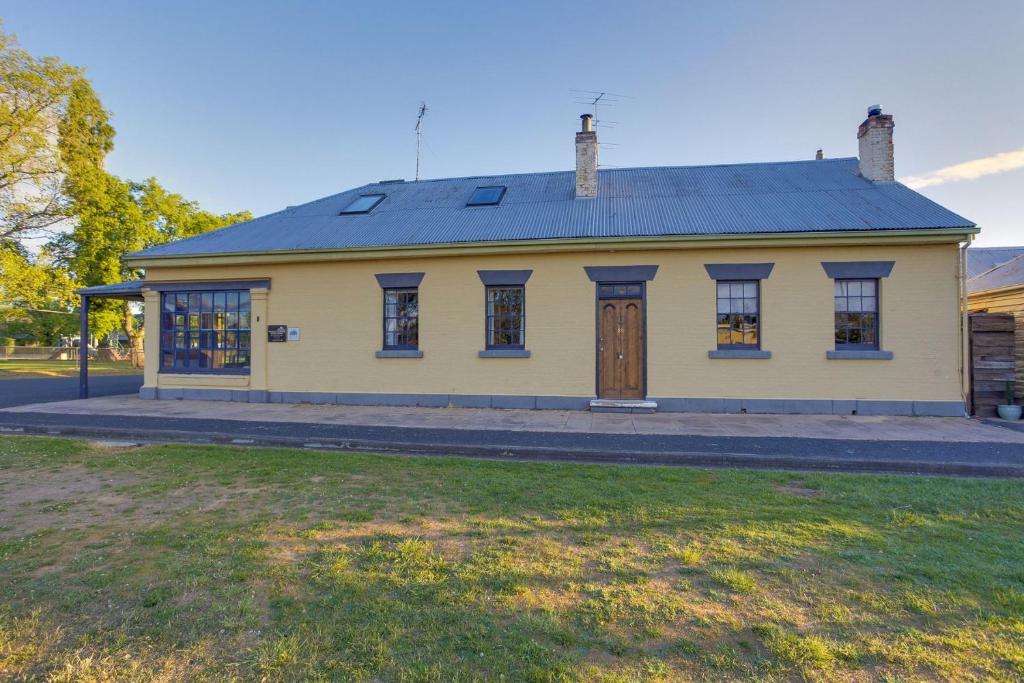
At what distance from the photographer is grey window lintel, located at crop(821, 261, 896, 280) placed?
10.4m

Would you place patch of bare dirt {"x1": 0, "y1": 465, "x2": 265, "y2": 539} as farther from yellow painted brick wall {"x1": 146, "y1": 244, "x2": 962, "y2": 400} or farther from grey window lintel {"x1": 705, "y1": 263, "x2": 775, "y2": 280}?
grey window lintel {"x1": 705, "y1": 263, "x2": 775, "y2": 280}

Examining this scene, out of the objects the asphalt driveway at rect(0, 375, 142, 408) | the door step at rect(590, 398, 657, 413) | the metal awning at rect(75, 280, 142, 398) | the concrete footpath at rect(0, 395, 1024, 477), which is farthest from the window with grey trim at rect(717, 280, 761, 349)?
the asphalt driveway at rect(0, 375, 142, 408)

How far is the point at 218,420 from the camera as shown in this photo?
32.0ft

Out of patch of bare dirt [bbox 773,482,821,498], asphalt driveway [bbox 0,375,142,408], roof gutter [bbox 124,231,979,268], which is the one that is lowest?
patch of bare dirt [bbox 773,482,821,498]

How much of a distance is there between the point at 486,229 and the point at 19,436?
9.97 metres

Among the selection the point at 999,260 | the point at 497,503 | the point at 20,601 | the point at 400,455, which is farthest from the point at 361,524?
the point at 999,260

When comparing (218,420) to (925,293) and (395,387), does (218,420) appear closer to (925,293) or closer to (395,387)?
(395,387)

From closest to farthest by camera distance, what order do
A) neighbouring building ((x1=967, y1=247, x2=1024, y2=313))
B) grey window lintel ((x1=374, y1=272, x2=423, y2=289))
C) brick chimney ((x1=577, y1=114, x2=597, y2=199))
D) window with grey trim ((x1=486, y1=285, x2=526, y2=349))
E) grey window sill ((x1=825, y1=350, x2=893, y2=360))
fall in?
1. grey window sill ((x1=825, y1=350, x2=893, y2=360))
2. neighbouring building ((x1=967, y1=247, x2=1024, y2=313))
3. window with grey trim ((x1=486, y1=285, x2=526, y2=349))
4. grey window lintel ((x1=374, y1=272, x2=423, y2=289))
5. brick chimney ((x1=577, y1=114, x2=597, y2=199))

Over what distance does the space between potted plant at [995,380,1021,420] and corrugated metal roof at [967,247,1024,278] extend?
9.90 m

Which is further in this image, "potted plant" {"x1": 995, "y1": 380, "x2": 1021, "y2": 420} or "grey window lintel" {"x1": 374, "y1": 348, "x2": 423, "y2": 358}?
"grey window lintel" {"x1": 374, "y1": 348, "x2": 423, "y2": 358}

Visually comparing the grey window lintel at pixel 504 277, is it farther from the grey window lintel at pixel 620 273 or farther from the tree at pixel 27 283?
the tree at pixel 27 283

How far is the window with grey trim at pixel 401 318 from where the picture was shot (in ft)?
40.0

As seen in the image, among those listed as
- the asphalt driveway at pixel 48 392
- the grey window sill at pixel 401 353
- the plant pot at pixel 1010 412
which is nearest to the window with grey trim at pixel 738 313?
the plant pot at pixel 1010 412

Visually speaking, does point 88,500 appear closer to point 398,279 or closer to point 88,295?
point 398,279
